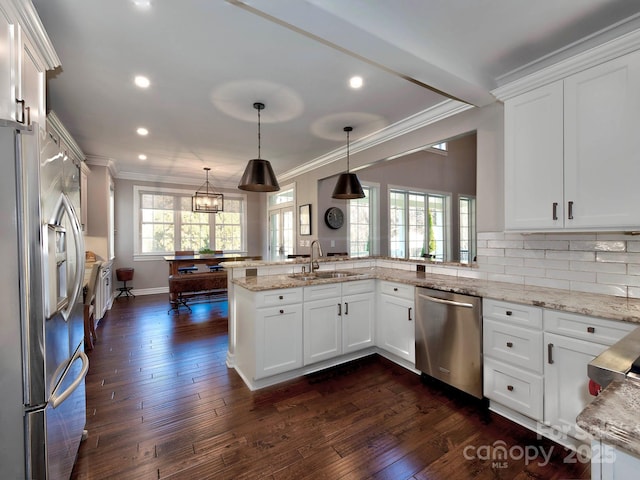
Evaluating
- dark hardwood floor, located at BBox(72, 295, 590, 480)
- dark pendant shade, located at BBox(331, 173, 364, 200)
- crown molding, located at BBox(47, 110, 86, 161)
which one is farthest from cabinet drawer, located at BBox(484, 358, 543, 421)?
crown molding, located at BBox(47, 110, 86, 161)

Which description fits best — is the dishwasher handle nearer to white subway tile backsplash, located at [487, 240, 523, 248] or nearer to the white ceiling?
white subway tile backsplash, located at [487, 240, 523, 248]

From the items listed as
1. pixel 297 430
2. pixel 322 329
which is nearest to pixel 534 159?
pixel 322 329

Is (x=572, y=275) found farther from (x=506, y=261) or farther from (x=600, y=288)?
(x=506, y=261)

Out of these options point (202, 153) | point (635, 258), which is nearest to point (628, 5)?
point (635, 258)

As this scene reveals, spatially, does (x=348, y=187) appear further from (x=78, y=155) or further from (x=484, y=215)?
(x=78, y=155)

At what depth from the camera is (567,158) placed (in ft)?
6.61

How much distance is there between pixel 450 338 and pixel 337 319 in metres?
1.03

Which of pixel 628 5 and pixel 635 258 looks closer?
pixel 628 5

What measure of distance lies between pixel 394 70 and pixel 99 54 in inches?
89.0

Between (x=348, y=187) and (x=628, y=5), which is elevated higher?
(x=628, y=5)

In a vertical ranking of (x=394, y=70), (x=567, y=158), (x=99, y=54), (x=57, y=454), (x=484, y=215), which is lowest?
(x=57, y=454)

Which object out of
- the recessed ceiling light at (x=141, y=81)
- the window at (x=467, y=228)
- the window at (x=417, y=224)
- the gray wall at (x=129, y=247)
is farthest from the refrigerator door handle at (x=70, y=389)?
the window at (x=467, y=228)

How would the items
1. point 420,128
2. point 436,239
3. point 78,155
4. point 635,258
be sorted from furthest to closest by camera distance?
point 436,239
point 78,155
point 420,128
point 635,258

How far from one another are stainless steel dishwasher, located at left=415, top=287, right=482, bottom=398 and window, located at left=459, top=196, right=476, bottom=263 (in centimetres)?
503
